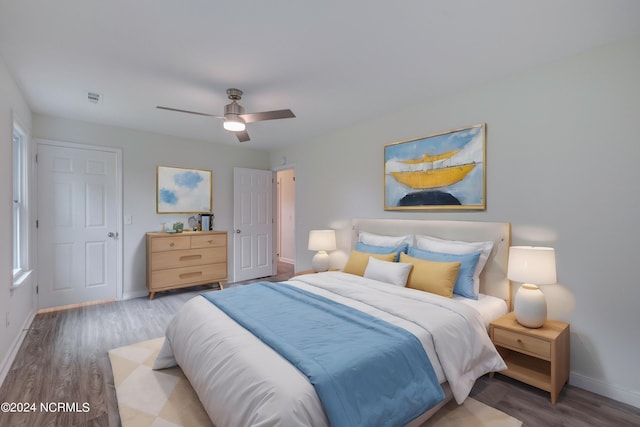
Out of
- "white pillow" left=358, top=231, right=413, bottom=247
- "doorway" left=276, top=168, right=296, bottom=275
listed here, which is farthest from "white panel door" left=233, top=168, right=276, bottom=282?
"white pillow" left=358, top=231, right=413, bottom=247

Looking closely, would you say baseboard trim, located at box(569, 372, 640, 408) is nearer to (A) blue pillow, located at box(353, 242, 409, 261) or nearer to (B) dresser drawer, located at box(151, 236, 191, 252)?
(A) blue pillow, located at box(353, 242, 409, 261)

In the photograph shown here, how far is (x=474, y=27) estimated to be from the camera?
6.39 feet

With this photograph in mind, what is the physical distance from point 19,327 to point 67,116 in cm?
248

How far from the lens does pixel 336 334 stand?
1760 mm

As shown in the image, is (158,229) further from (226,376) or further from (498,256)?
(498,256)

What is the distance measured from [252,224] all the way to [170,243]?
58.4 inches

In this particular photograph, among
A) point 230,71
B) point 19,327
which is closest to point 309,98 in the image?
point 230,71

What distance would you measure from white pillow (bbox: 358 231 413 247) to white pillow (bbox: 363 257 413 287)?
44 cm

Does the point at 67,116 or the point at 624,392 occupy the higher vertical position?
the point at 67,116

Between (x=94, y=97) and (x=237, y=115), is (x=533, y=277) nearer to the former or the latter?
(x=237, y=115)

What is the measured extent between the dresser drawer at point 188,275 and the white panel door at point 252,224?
1.70 feet

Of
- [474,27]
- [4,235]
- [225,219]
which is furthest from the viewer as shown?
[225,219]

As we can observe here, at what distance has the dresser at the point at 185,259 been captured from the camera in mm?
4293

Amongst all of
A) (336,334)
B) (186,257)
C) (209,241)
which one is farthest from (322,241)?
(336,334)
